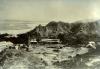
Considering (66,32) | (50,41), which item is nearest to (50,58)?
(50,41)

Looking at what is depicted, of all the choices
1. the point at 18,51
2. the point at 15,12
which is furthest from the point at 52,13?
the point at 18,51

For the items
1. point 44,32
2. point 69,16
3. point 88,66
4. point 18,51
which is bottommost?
point 88,66

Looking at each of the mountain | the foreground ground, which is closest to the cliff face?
the mountain

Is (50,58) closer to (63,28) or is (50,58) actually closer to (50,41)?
(50,41)

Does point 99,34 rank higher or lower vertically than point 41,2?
lower

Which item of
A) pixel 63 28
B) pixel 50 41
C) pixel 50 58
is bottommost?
pixel 50 58

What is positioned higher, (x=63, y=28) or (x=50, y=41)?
(x=63, y=28)

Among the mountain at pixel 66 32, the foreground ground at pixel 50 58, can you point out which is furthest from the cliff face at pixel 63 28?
the foreground ground at pixel 50 58

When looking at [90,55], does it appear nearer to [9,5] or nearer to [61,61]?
[61,61]

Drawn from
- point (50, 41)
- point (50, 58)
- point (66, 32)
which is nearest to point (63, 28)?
point (66, 32)

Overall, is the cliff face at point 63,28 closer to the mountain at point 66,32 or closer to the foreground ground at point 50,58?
the mountain at point 66,32
